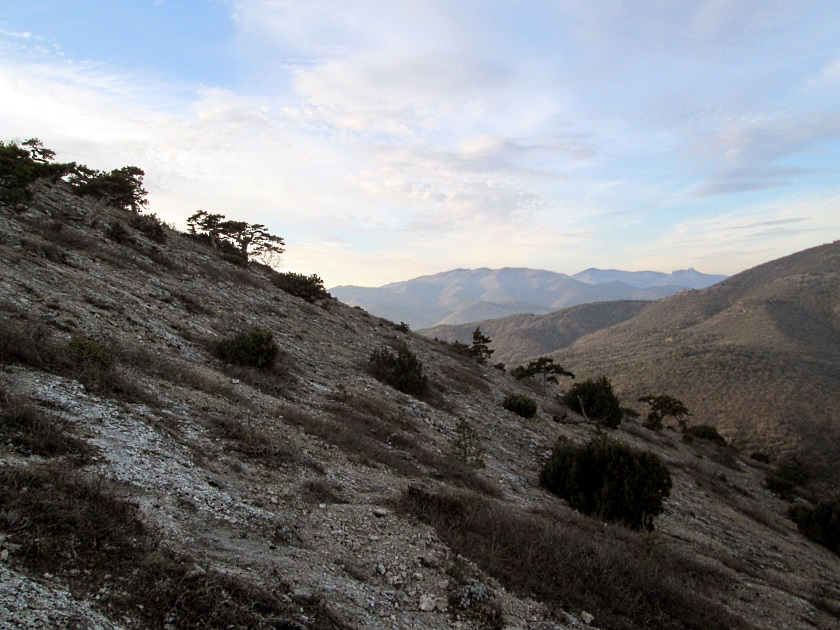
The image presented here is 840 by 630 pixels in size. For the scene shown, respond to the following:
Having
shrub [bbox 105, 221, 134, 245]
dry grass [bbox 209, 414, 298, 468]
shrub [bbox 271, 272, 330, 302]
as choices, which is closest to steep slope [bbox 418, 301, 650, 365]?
shrub [bbox 271, 272, 330, 302]

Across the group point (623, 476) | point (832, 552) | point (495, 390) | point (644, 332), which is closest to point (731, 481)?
point (832, 552)

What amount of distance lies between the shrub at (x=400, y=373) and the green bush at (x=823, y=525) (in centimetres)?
1712

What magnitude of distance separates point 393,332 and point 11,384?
2454cm

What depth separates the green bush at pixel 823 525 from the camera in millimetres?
17812

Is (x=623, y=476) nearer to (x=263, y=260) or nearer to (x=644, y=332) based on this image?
(x=263, y=260)

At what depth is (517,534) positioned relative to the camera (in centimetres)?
686

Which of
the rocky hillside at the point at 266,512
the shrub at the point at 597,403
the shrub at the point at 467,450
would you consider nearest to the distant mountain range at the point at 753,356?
the shrub at the point at 597,403

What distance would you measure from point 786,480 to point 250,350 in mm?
32363

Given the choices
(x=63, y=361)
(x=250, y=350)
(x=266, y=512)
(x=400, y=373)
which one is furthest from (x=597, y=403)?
(x=63, y=361)

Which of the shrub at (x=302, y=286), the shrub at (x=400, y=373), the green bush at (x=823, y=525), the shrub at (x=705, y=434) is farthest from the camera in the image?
the shrub at (x=705, y=434)

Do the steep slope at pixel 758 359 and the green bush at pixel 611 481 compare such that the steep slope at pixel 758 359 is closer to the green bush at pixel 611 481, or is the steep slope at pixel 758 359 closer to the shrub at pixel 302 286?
the green bush at pixel 611 481

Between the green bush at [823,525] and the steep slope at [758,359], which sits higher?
the steep slope at [758,359]

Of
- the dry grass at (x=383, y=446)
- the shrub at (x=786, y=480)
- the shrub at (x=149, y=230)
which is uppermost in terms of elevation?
the shrub at (x=149, y=230)

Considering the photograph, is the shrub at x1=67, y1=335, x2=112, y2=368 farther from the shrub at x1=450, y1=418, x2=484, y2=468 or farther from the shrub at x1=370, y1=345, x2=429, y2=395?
the shrub at x1=370, y1=345, x2=429, y2=395
